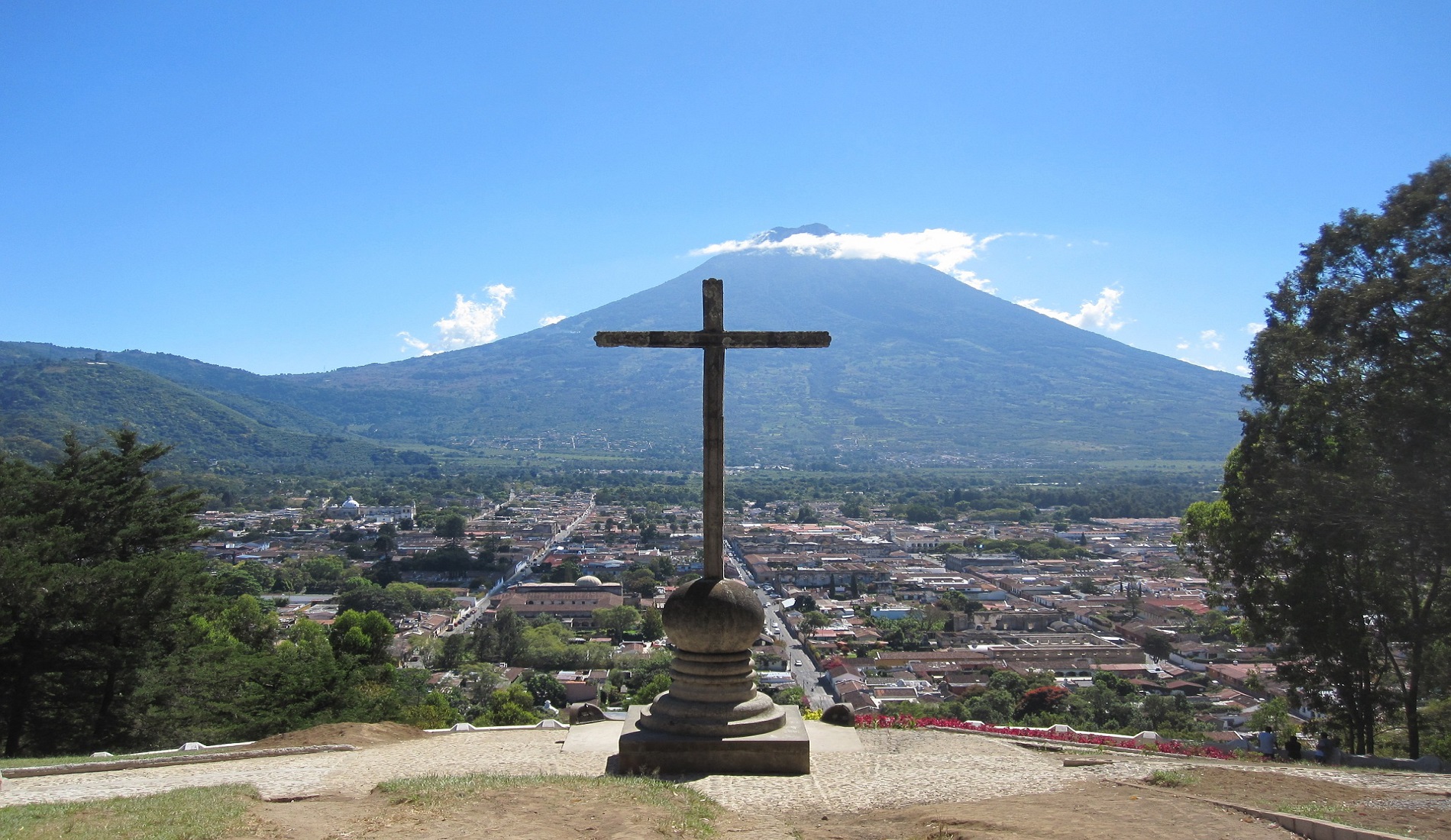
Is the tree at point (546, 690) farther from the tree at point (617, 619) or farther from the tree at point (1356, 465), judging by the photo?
the tree at point (1356, 465)

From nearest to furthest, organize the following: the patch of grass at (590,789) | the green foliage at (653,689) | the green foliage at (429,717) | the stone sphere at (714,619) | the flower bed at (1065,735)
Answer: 1. the patch of grass at (590,789)
2. the stone sphere at (714,619)
3. the flower bed at (1065,735)
4. the green foliage at (429,717)
5. the green foliage at (653,689)

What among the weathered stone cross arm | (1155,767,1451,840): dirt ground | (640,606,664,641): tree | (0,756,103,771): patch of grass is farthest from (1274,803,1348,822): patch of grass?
(640,606,664,641): tree

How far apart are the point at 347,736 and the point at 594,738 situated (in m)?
2.32

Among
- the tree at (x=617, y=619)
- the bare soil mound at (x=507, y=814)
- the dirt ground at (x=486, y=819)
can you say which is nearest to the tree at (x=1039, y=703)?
the bare soil mound at (x=507, y=814)

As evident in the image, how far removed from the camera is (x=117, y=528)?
14359 mm

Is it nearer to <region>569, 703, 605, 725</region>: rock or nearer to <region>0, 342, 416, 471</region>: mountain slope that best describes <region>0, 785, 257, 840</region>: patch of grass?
<region>569, 703, 605, 725</region>: rock

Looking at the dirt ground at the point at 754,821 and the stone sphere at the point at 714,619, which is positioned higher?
the stone sphere at the point at 714,619

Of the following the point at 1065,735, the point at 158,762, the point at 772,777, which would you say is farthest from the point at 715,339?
the point at 158,762

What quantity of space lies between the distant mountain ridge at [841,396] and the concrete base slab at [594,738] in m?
138

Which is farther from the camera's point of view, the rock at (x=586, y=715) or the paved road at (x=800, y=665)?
the paved road at (x=800, y=665)

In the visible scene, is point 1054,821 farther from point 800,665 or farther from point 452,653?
point 452,653

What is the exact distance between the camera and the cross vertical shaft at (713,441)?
6.93m

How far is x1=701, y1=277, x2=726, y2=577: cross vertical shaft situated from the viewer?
6926 millimetres

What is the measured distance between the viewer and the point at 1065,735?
8.29 meters
